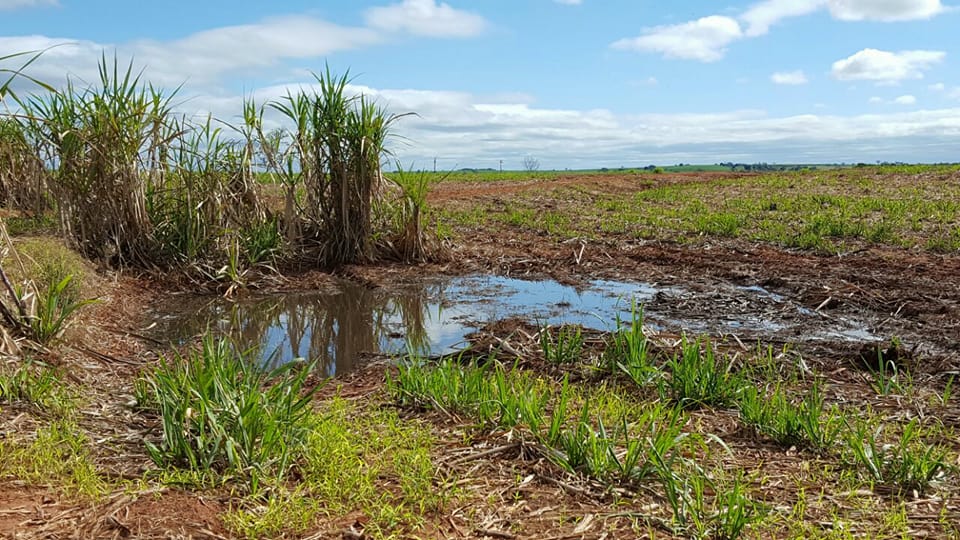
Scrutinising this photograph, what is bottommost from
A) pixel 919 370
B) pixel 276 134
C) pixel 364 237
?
pixel 919 370

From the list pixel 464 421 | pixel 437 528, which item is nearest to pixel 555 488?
pixel 437 528

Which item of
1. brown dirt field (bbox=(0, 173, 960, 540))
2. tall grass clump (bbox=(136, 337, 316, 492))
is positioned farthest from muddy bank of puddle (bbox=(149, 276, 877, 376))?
tall grass clump (bbox=(136, 337, 316, 492))

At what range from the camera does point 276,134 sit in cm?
859

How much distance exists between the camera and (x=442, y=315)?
23.1 feet

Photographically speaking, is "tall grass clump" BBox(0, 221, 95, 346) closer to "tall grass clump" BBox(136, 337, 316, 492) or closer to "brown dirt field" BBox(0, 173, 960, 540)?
"brown dirt field" BBox(0, 173, 960, 540)

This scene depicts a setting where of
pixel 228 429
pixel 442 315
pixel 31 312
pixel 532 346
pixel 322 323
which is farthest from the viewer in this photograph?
pixel 442 315

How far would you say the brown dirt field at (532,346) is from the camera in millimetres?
2676

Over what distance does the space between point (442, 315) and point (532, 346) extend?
6.57ft

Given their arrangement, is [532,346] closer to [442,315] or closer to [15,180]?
[442,315]

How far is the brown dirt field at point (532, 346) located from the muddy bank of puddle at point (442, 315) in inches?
11.5

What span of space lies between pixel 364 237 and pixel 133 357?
13.7 feet

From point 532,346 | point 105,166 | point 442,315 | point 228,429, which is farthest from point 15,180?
point 228,429

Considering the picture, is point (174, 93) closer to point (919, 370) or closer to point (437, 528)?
point (437, 528)

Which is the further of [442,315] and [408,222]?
[408,222]
